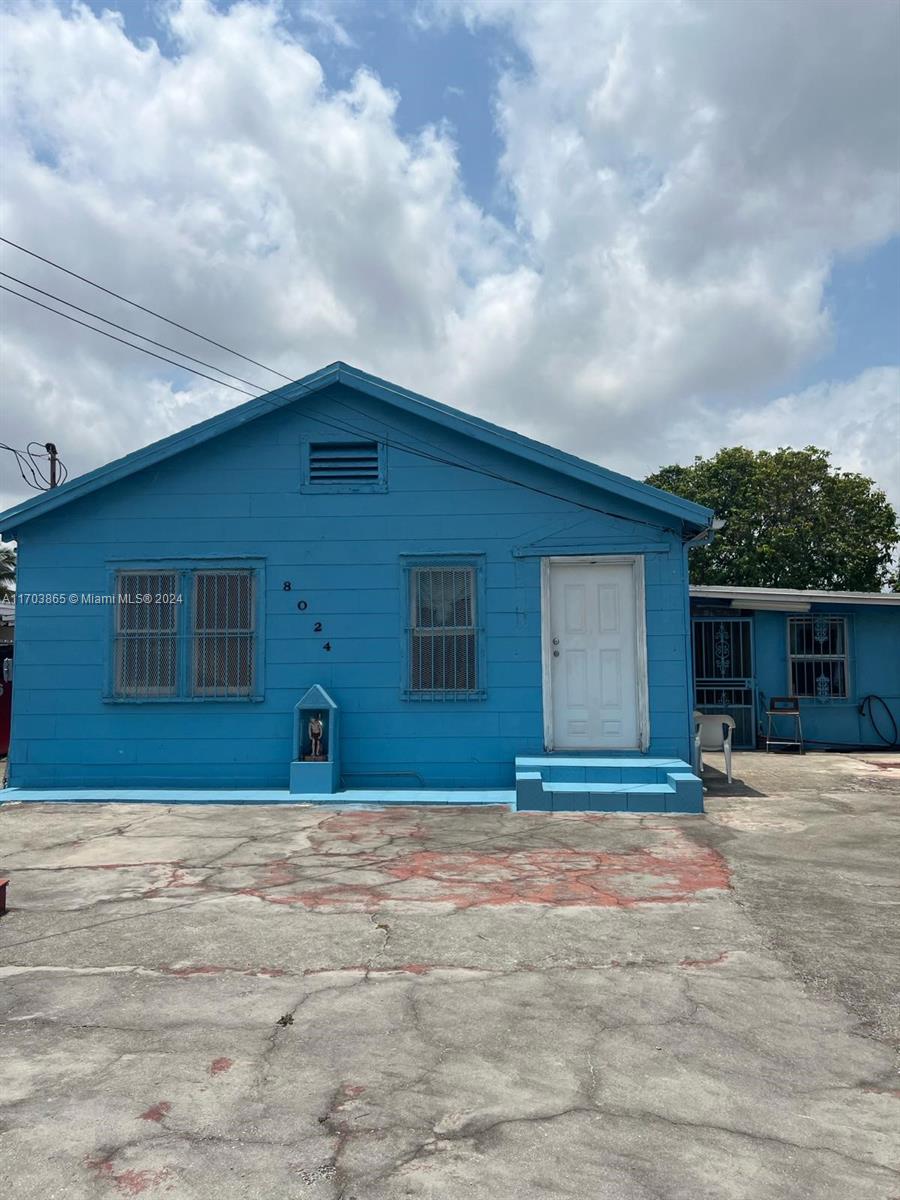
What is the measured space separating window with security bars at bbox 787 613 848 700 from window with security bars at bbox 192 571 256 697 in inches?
364

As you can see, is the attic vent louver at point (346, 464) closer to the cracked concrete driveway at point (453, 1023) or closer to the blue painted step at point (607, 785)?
the blue painted step at point (607, 785)

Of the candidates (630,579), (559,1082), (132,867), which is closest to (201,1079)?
(559,1082)

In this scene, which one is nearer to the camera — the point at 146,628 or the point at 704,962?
the point at 704,962

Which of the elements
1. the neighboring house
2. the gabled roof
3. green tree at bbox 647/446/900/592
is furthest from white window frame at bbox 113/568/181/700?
green tree at bbox 647/446/900/592

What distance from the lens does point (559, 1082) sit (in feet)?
10.9

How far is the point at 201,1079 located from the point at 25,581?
8.73 metres

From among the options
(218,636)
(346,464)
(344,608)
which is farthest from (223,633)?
(346,464)

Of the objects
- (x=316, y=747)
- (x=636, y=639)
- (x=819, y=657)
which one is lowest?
(x=316, y=747)

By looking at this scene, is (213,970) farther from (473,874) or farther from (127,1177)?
(473,874)

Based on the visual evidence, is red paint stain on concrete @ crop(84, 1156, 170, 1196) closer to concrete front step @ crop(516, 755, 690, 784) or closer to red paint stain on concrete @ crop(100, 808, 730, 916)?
red paint stain on concrete @ crop(100, 808, 730, 916)

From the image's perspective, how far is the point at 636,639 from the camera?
1027 centimetres

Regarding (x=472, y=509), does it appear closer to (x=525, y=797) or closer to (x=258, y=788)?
(x=525, y=797)

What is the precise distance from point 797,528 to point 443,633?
25299mm

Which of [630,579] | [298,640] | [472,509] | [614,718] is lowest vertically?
[614,718]
